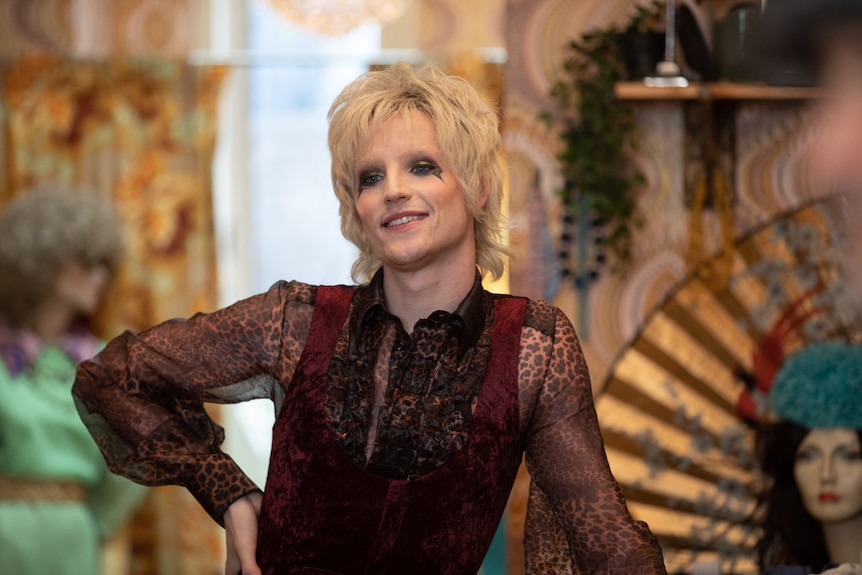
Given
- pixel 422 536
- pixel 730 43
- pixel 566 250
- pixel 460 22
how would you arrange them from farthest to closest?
pixel 460 22
pixel 566 250
pixel 730 43
pixel 422 536

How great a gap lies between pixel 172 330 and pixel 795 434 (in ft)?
7.08

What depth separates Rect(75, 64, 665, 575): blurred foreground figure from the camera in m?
1.65

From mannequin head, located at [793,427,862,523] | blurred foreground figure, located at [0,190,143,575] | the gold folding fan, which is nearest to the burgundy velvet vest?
mannequin head, located at [793,427,862,523]

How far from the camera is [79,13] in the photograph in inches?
173

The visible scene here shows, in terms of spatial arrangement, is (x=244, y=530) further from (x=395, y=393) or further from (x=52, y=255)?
(x=52, y=255)

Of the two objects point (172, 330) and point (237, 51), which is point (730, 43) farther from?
point (172, 330)

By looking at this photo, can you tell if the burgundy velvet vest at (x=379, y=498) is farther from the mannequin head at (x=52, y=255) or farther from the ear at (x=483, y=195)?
the mannequin head at (x=52, y=255)

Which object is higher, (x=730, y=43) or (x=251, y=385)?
(x=730, y=43)

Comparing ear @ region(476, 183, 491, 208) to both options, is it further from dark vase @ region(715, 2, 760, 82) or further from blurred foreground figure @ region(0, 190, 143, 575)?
blurred foreground figure @ region(0, 190, 143, 575)

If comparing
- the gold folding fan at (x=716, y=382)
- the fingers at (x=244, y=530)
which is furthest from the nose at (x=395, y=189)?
the gold folding fan at (x=716, y=382)

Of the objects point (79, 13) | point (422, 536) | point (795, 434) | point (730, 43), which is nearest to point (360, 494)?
point (422, 536)

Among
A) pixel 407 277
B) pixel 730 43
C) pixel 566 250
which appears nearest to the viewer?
pixel 407 277

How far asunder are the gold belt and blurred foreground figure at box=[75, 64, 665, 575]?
2188 mm

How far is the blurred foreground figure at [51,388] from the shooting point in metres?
3.81
